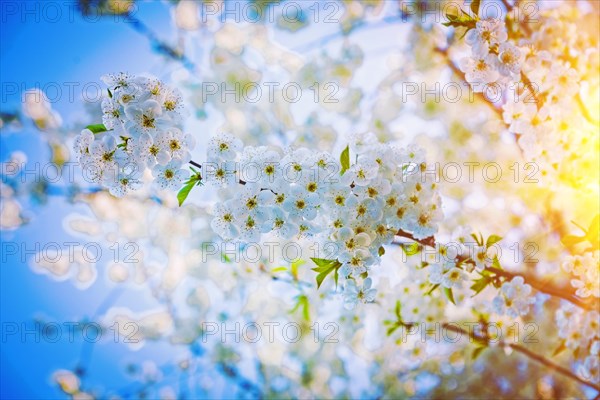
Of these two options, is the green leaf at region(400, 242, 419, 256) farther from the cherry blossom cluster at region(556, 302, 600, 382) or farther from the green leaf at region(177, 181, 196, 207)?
the cherry blossom cluster at region(556, 302, 600, 382)

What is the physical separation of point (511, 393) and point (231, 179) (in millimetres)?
7122

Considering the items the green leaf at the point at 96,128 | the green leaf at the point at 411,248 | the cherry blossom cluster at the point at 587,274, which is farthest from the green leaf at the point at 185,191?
the cherry blossom cluster at the point at 587,274

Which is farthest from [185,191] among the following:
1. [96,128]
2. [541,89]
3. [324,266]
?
[541,89]

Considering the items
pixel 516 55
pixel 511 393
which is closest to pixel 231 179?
pixel 516 55

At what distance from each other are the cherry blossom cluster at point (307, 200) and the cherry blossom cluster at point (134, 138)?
16cm

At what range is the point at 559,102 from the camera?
2.42 meters

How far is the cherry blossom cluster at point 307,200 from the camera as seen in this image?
1.56 meters

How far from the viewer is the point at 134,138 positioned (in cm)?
145

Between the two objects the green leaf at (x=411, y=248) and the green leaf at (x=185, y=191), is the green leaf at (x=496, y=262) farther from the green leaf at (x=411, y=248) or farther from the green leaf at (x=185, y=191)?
the green leaf at (x=185, y=191)

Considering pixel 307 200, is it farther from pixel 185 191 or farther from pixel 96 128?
pixel 96 128

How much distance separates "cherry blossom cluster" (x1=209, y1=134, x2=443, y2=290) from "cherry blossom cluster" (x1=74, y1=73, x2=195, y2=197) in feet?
0.51

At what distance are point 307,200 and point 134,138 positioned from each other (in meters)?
0.71

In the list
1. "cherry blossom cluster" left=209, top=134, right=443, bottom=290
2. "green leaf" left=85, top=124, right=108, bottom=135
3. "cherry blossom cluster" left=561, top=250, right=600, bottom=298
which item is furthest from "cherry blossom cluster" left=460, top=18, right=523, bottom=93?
"green leaf" left=85, top=124, right=108, bottom=135

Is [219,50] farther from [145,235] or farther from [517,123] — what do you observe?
[517,123]
